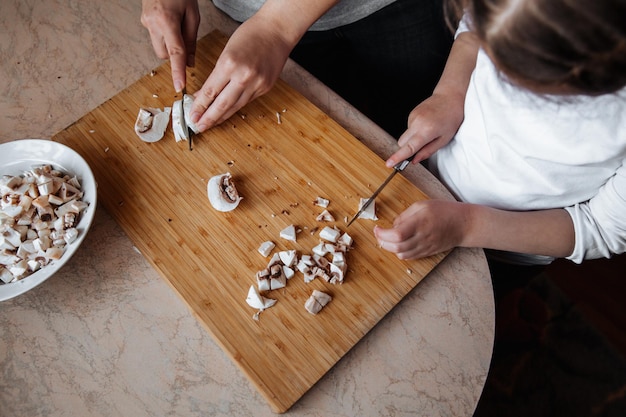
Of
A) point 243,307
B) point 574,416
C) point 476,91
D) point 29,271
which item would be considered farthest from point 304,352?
Answer: point 574,416

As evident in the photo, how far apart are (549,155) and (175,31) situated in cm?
71

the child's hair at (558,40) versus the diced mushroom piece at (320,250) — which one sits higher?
the child's hair at (558,40)

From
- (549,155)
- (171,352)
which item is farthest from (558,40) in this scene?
(171,352)

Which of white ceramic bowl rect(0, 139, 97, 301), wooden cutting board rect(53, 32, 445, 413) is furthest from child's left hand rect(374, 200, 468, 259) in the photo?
white ceramic bowl rect(0, 139, 97, 301)

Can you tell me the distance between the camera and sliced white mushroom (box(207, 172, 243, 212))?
0.83 m

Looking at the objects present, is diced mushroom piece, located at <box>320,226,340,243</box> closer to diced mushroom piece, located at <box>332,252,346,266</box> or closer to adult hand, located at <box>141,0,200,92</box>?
diced mushroom piece, located at <box>332,252,346,266</box>

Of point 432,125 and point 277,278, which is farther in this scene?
point 432,125

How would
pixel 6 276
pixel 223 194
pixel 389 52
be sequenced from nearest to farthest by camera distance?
pixel 6 276, pixel 223 194, pixel 389 52

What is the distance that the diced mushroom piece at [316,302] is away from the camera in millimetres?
744

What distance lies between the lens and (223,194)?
833mm

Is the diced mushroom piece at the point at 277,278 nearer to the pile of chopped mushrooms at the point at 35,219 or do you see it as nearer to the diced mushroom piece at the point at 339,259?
Answer: the diced mushroom piece at the point at 339,259

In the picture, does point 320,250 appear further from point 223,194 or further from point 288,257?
point 223,194

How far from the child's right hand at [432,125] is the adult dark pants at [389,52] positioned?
274 millimetres

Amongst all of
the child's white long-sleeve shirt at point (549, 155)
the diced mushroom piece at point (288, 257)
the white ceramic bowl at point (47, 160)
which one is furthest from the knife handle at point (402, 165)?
the white ceramic bowl at point (47, 160)
